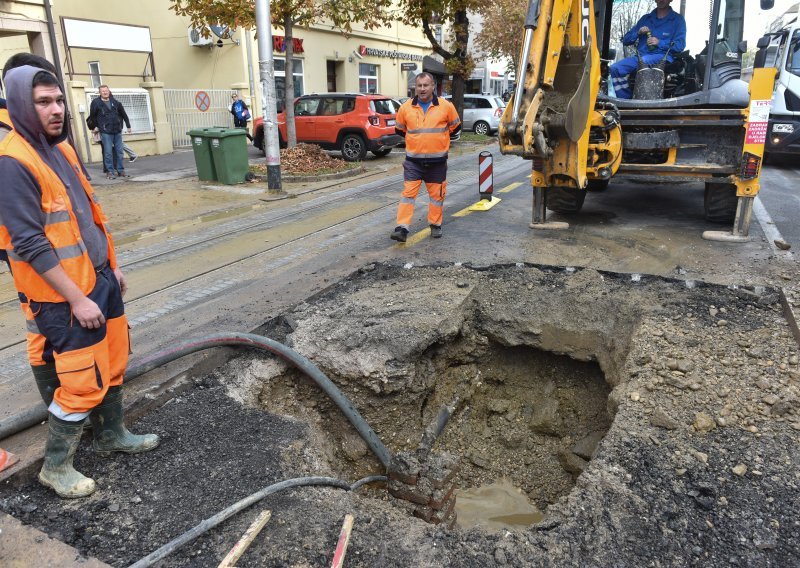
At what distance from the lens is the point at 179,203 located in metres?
10.6

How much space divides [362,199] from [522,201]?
2.88 meters

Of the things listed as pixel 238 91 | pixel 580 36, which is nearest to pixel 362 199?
pixel 580 36

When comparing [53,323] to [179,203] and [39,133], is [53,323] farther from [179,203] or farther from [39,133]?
[179,203]

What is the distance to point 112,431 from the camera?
3.15 meters

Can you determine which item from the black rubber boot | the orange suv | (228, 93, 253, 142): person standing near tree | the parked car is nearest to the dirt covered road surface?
the black rubber boot

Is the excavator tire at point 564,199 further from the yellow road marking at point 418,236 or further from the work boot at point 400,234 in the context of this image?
the work boot at point 400,234

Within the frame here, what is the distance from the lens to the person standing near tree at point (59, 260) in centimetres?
249

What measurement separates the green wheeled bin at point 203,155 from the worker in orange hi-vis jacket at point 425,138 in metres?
6.70

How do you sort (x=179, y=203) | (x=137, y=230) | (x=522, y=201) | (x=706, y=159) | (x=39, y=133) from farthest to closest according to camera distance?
(x=179, y=203), (x=522, y=201), (x=137, y=230), (x=706, y=159), (x=39, y=133)

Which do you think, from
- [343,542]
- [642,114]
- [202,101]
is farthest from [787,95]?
[202,101]

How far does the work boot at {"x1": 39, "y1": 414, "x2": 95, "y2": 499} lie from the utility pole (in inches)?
355

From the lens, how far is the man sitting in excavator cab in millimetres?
7090

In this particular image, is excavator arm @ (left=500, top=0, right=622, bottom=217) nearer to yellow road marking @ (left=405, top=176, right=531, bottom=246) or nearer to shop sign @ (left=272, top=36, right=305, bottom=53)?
yellow road marking @ (left=405, top=176, right=531, bottom=246)

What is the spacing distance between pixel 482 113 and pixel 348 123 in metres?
10.2
